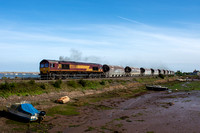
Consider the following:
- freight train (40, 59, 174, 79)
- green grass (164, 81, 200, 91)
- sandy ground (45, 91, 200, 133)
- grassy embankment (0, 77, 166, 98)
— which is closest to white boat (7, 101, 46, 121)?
sandy ground (45, 91, 200, 133)

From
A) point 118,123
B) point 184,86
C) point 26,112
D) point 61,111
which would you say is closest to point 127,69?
point 184,86

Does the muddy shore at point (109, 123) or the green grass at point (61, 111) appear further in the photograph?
the green grass at point (61, 111)

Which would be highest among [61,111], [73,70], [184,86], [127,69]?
[127,69]

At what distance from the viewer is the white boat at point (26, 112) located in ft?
45.7

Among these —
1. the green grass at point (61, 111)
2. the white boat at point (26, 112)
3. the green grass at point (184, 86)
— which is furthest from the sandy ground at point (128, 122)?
the green grass at point (184, 86)

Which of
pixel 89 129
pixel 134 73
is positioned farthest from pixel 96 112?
pixel 134 73

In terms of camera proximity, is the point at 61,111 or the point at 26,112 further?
the point at 61,111

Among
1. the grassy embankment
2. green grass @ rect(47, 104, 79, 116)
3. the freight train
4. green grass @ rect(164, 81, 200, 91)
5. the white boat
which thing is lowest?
green grass @ rect(164, 81, 200, 91)

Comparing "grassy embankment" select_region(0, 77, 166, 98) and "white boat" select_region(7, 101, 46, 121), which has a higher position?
"grassy embankment" select_region(0, 77, 166, 98)

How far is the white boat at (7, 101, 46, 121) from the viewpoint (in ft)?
45.7

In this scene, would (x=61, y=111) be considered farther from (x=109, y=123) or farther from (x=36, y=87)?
(x=36, y=87)

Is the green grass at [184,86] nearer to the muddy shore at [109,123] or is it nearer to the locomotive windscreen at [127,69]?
the locomotive windscreen at [127,69]

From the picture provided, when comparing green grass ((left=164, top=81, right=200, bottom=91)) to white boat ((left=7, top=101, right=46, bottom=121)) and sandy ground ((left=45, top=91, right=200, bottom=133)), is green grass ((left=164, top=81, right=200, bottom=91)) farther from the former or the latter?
white boat ((left=7, top=101, right=46, bottom=121))

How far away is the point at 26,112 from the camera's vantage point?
14148 millimetres
